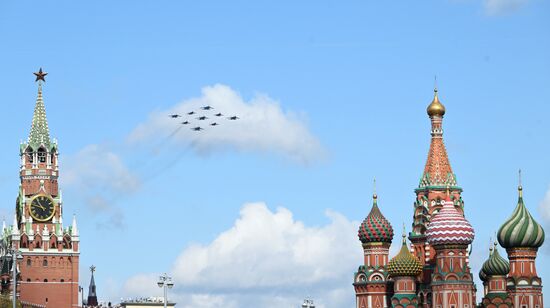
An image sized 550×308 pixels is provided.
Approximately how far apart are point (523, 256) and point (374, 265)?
56.7ft

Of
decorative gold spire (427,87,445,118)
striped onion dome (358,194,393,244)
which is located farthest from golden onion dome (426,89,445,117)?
striped onion dome (358,194,393,244)

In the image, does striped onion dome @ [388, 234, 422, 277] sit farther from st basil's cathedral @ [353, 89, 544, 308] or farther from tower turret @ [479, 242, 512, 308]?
tower turret @ [479, 242, 512, 308]

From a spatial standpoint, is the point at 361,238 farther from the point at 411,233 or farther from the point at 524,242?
the point at 524,242

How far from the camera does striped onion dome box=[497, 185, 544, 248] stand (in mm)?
186625

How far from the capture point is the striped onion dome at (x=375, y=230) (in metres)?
192

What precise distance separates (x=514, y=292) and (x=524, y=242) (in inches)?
225

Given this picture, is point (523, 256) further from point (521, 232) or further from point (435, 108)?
point (435, 108)

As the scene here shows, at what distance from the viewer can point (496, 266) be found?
7367 inches

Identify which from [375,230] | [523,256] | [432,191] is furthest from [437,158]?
[523,256]

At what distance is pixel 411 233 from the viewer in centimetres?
19525

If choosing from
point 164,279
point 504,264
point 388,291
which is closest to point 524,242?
point 504,264

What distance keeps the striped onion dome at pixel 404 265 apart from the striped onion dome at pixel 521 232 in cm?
1005

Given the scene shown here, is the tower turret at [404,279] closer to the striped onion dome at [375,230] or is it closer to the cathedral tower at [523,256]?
the striped onion dome at [375,230]

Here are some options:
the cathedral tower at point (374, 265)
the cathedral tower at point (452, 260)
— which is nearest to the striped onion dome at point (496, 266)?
the cathedral tower at point (452, 260)
